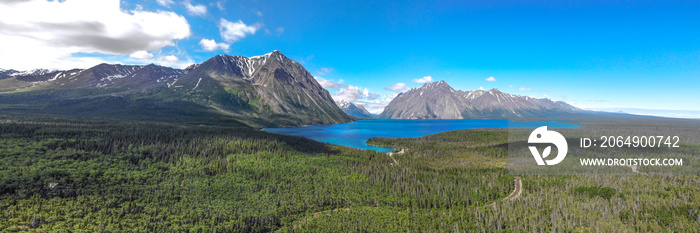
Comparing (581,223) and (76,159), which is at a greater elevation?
(76,159)

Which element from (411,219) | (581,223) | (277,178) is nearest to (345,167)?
(277,178)

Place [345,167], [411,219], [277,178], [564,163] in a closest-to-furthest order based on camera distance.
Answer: [411,219] → [277,178] → [345,167] → [564,163]

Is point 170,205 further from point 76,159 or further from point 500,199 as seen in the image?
point 500,199

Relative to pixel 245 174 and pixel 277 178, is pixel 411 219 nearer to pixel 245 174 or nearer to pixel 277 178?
pixel 277 178

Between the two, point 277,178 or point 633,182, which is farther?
point 277,178

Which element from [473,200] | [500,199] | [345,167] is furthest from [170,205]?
[500,199]

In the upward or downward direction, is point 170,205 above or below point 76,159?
below

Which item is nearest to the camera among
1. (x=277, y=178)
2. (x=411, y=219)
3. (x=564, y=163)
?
(x=411, y=219)

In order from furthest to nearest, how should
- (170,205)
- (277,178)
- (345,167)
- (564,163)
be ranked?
(564,163) → (345,167) → (277,178) → (170,205)

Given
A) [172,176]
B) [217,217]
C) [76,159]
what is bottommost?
[217,217]
